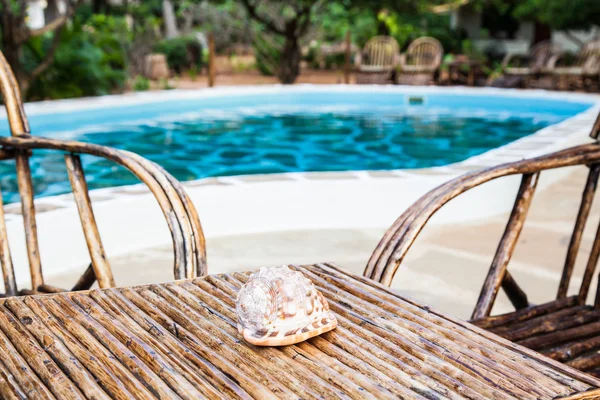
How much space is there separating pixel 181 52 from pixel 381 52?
17.1 ft

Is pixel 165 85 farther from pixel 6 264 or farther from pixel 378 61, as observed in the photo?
pixel 6 264

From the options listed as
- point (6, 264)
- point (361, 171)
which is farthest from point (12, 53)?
point (6, 264)

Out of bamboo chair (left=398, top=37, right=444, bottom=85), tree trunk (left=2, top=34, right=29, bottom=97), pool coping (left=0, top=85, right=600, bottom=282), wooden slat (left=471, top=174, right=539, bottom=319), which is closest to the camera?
wooden slat (left=471, top=174, right=539, bottom=319)

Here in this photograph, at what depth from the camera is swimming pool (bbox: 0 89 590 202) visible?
6.87 m

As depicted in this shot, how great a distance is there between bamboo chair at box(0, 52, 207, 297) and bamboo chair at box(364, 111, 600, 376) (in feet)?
1.60

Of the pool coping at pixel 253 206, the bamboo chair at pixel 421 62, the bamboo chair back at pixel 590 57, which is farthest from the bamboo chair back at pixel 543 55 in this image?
the pool coping at pixel 253 206

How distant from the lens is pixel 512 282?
7.02 ft

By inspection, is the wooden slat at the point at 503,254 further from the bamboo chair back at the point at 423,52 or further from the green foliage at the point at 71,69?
the bamboo chair back at the point at 423,52

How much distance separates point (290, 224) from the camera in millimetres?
4137

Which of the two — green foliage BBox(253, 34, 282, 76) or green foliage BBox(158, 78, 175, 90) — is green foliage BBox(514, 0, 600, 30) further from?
green foliage BBox(158, 78, 175, 90)

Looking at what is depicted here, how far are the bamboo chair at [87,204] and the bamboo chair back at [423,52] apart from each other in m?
12.2

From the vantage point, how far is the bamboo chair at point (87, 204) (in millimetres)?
1812

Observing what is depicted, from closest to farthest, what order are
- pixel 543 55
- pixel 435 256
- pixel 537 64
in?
pixel 435 256 < pixel 537 64 < pixel 543 55

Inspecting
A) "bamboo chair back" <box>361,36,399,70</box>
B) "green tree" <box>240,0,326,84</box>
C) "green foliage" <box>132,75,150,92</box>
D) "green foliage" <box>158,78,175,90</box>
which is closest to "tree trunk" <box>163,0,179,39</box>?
"green tree" <box>240,0,326,84</box>
